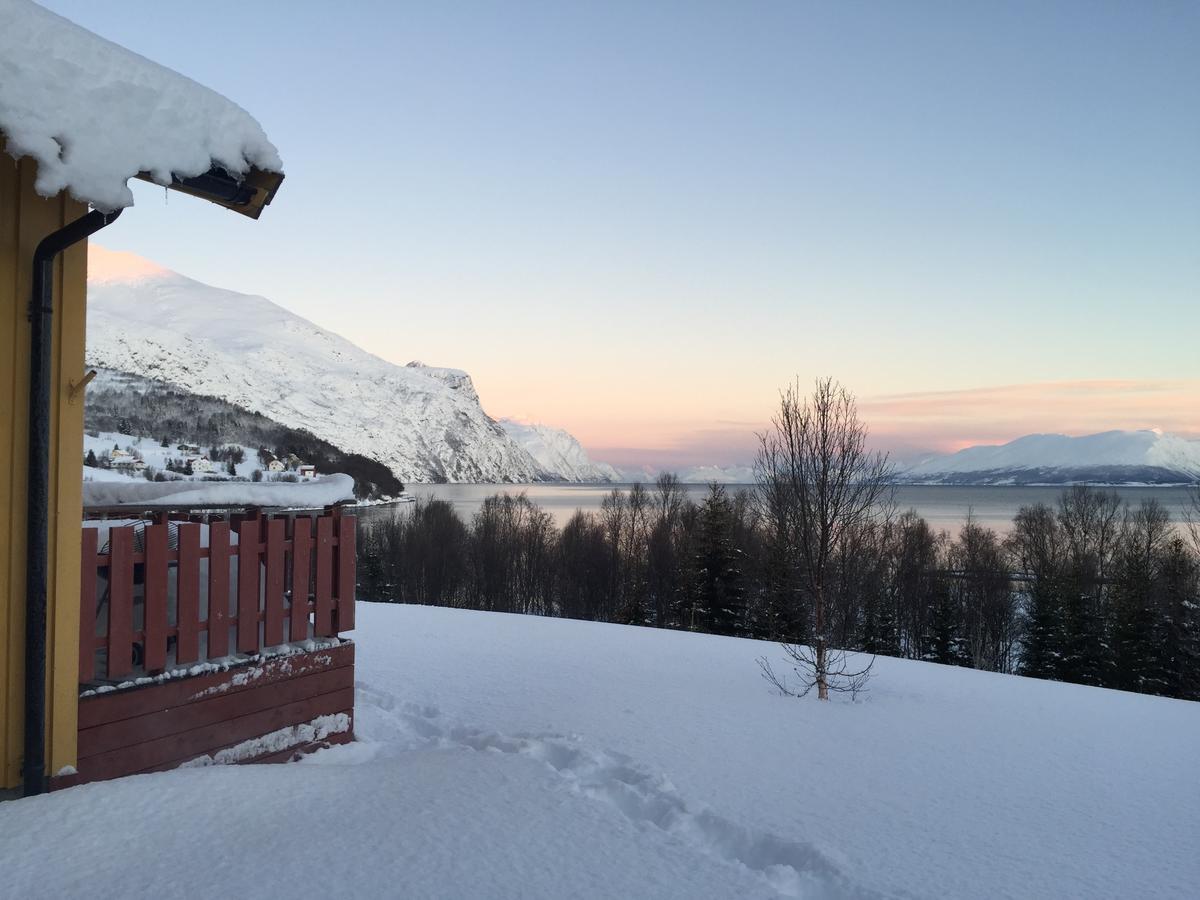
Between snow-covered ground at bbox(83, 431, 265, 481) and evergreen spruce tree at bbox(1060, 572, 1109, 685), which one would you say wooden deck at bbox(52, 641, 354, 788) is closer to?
snow-covered ground at bbox(83, 431, 265, 481)

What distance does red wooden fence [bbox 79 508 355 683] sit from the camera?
3.64m

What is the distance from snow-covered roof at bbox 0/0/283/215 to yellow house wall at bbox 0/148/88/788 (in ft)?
1.22

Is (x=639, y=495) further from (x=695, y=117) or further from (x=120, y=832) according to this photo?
(x=120, y=832)

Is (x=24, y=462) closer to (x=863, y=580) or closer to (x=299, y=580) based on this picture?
(x=299, y=580)

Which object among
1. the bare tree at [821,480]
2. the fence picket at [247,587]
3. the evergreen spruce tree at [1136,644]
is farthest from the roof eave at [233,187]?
the evergreen spruce tree at [1136,644]

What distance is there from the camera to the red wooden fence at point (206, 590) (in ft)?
11.9

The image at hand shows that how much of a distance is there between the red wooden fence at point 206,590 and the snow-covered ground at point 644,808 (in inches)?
26.8

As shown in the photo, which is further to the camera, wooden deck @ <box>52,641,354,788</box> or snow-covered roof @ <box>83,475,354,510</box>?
snow-covered roof @ <box>83,475,354,510</box>

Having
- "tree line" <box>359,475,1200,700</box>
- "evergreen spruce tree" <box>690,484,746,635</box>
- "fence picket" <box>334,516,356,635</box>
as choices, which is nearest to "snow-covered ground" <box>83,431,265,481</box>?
"fence picket" <box>334,516,356,635</box>

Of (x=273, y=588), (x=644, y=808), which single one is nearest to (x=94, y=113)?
(x=273, y=588)

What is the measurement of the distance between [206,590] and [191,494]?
1.93ft

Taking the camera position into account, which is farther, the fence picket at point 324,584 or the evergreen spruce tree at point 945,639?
the evergreen spruce tree at point 945,639

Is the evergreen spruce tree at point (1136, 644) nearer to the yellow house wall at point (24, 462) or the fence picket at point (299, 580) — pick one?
the fence picket at point (299, 580)

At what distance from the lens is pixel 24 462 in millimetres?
3238
